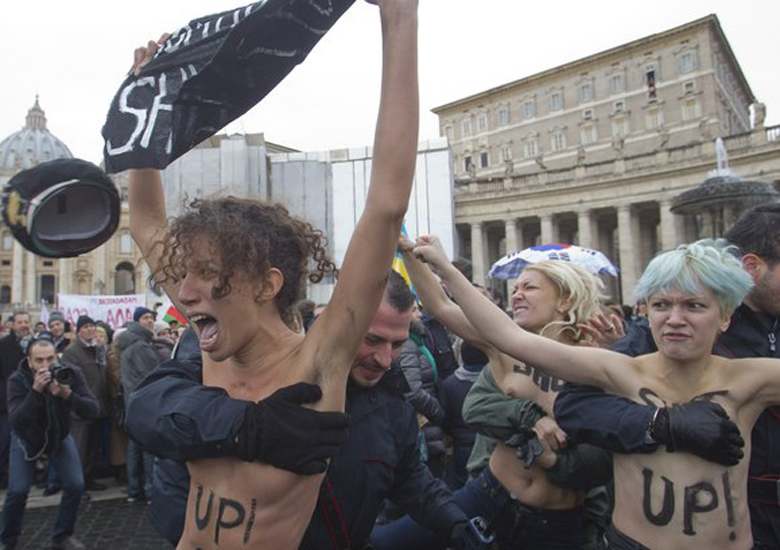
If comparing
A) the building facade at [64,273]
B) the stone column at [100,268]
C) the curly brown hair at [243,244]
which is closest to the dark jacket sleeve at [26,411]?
the curly brown hair at [243,244]

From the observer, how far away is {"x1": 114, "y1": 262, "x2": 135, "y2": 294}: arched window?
92625 millimetres

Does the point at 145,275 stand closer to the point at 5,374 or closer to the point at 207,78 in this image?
the point at 5,374

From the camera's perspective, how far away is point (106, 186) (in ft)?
6.96

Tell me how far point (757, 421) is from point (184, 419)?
1.99 meters

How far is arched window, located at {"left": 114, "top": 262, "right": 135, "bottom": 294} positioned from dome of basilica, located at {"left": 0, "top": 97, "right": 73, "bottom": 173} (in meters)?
33.7

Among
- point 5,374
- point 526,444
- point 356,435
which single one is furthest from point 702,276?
point 5,374

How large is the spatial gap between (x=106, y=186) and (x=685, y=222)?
37298 mm

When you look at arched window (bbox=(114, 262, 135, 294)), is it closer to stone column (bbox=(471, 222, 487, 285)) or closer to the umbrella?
stone column (bbox=(471, 222, 487, 285))

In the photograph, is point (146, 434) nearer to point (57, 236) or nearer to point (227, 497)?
point (227, 497)

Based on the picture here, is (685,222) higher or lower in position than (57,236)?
higher

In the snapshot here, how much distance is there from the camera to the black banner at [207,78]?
197 cm

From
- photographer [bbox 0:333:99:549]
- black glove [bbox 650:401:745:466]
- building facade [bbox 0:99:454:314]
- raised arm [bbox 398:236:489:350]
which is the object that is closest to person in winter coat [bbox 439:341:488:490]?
raised arm [bbox 398:236:489:350]

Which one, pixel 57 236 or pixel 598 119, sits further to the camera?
pixel 598 119

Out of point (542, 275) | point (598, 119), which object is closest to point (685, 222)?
point (598, 119)
